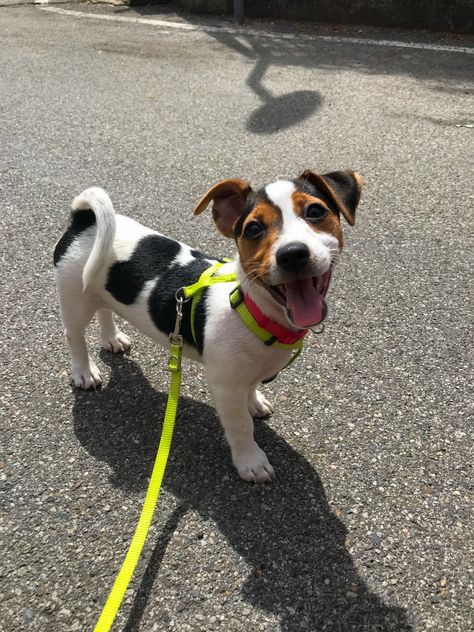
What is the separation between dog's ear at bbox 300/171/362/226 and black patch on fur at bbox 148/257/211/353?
2.36 ft

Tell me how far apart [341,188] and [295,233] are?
1.42ft

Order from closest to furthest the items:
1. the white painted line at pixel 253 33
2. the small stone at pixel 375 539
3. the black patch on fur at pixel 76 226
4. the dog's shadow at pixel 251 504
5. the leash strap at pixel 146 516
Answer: the leash strap at pixel 146 516 → the dog's shadow at pixel 251 504 → the small stone at pixel 375 539 → the black patch on fur at pixel 76 226 → the white painted line at pixel 253 33

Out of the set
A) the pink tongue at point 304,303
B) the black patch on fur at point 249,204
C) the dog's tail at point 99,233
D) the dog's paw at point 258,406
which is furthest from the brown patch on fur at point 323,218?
the dog's paw at point 258,406

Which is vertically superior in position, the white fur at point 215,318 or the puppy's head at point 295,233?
the puppy's head at point 295,233

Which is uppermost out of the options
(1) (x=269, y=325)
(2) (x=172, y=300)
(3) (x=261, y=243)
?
(3) (x=261, y=243)

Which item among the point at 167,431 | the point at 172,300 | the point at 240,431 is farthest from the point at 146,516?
the point at 172,300

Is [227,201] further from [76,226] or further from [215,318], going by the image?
[76,226]

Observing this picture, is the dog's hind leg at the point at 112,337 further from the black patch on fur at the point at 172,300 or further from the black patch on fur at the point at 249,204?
the black patch on fur at the point at 249,204

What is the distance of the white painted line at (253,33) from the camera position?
26.2 feet

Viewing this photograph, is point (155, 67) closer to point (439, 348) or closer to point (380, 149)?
point (380, 149)

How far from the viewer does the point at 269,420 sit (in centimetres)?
312

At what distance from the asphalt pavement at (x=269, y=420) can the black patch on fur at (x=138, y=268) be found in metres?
0.77

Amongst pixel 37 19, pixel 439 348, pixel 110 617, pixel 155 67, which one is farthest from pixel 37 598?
pixel 37 19

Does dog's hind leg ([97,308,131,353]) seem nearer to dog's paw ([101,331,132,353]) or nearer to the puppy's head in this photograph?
dog's paw ([101,331,132,353])
